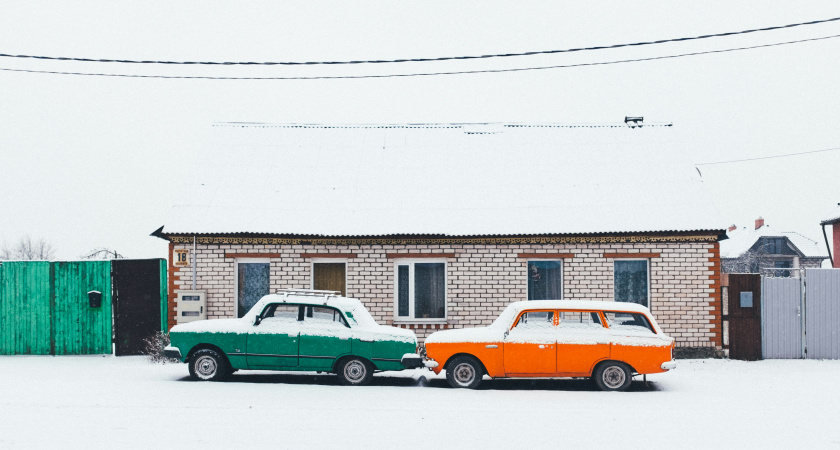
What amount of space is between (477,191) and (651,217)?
3973mm

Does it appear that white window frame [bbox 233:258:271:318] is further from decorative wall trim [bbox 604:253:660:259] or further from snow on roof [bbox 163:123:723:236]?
decorative wall trim [bbox 604:253:660:259]

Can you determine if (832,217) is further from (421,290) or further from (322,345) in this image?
(322,345)

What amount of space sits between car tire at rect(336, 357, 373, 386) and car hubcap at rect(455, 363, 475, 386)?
145cm

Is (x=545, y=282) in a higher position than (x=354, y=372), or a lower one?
higher

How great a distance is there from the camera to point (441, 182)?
1705 cm

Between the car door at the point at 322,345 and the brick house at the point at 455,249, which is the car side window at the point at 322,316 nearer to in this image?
the car door at the point at 322,345

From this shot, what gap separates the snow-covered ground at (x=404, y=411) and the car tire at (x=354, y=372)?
33cm

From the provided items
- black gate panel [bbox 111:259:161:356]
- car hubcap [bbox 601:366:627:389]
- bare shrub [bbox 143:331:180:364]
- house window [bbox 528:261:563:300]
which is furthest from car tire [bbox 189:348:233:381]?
house window [bbox 528:261:563:300]

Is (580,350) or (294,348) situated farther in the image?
(294,348)

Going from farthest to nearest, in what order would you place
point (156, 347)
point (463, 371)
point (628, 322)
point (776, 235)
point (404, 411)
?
point (776, 235), point (156, 347), point (628, 322), point (463, 371), point (404, 411)

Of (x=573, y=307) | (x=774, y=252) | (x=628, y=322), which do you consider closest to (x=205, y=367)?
(x=573, y=307)

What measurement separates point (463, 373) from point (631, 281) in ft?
18.8

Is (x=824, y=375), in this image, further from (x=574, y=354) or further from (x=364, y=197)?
(x=364, y=197)

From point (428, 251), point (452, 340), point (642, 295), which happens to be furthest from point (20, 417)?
point (642, 295)
